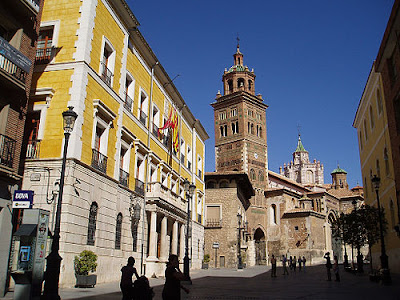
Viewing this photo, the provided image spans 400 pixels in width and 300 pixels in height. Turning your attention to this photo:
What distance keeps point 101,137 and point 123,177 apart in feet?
10.00

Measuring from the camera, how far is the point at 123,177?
21.3 meters

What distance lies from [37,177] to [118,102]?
6.40m

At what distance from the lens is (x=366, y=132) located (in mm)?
32562

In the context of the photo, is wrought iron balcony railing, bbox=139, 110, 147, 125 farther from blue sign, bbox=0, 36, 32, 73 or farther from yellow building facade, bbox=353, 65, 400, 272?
yellow building facade, bbox=353, 65, 400, 272

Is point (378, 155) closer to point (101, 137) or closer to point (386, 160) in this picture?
point (386, 160)

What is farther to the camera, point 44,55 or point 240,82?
point 240,82

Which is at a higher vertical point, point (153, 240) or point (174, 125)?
point (174, 125)

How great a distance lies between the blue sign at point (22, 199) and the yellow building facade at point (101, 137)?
3.67m

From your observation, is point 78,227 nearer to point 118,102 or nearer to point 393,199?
point 118,102

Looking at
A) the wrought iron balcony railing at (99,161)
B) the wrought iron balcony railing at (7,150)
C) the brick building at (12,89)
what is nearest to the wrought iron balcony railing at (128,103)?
the wrought iron balcony railing at (99,161)

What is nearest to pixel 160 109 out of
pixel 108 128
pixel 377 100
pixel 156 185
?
pixel 156 185

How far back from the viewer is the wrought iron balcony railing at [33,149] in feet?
53.5

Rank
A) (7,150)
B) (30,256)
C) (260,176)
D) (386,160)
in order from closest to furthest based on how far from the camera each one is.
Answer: (30,256) < (7,150) < (386,160) < (260,176)

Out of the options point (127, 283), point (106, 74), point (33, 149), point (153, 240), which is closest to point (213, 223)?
point (153, 240)
